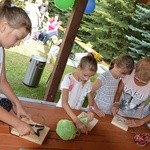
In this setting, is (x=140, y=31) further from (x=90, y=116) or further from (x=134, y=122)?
(x=90, y=116)

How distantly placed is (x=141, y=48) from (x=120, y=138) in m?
7.49

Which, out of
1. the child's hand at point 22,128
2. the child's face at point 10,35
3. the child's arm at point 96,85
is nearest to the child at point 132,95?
the child's arm at point 96,85

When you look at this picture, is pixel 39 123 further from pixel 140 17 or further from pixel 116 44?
pixel 116 44

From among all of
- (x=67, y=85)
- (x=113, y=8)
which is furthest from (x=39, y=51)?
(x=67, y=85)

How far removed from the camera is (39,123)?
6.07 ft

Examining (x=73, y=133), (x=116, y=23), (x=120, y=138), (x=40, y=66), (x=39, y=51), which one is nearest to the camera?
(x=73, y=133)

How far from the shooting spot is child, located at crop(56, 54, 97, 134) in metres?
2.09

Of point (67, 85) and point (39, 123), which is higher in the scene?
point (67, 85)

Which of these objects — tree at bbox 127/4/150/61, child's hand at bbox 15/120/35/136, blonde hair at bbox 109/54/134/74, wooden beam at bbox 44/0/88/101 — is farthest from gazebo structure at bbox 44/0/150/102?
tree at bbox 127/4/150/61

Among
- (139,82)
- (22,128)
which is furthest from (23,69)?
(22,128)

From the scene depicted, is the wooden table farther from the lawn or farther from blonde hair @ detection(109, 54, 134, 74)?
the lawn

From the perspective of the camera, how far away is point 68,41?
375cm

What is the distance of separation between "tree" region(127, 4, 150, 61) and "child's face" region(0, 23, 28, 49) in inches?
299

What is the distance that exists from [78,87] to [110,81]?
1.28 feet
